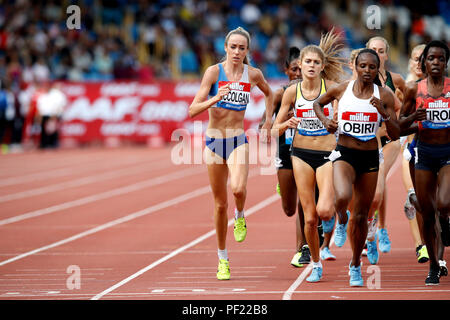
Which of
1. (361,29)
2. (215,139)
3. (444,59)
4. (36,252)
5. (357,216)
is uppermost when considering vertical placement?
(361,29)

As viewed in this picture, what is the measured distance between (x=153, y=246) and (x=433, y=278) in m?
4.27

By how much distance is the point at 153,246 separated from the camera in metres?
11.3

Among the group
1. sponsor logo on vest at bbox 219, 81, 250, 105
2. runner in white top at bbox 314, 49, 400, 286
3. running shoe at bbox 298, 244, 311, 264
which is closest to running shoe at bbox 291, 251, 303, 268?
running shoe at bbox 298, 244, 311, 264

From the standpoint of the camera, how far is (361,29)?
31.2 m

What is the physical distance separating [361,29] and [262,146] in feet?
23.1

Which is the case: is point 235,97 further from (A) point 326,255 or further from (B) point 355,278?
(A) point 326,255

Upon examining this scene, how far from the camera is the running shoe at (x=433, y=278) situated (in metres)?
7.99

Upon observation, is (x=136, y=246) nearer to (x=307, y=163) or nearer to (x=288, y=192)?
(x=288, y=192)

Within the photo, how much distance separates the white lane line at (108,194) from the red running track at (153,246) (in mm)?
20

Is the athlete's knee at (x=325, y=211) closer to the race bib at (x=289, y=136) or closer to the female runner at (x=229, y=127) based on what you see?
the female runner at (x=229, y=127)

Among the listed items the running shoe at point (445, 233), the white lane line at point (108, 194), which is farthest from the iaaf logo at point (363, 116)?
the white lane line at point (108, 194)

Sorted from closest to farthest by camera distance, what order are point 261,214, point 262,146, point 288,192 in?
1. point 288,192
2. point 261,214
3. point 262,146

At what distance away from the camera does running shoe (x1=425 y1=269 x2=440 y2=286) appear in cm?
799
